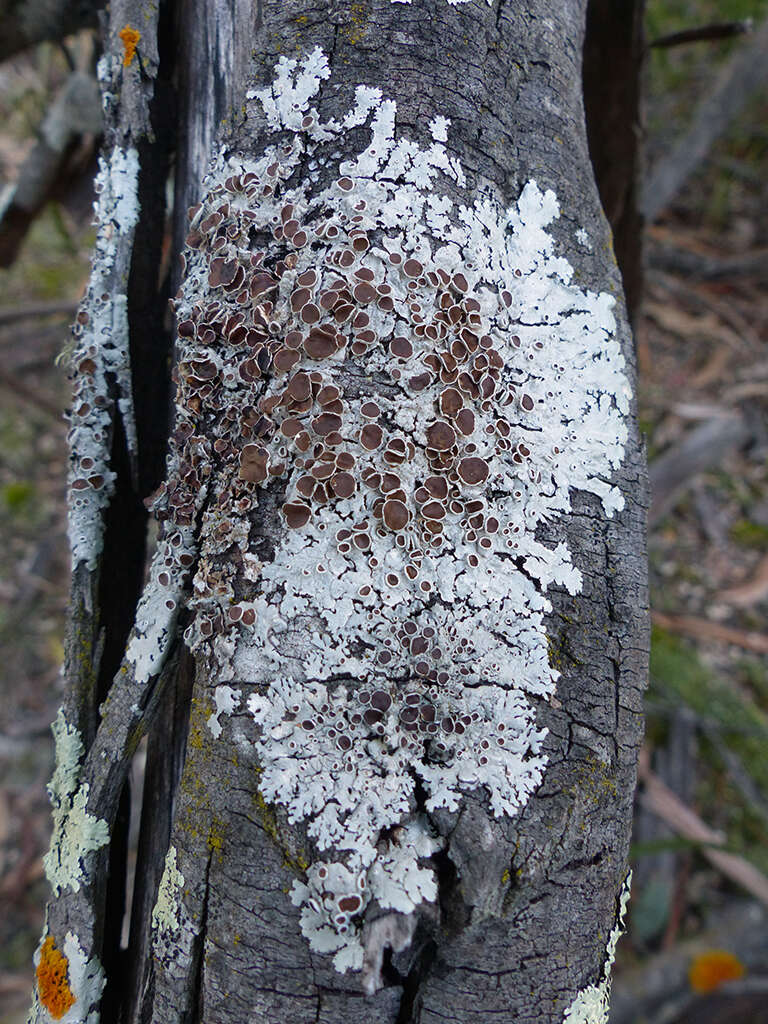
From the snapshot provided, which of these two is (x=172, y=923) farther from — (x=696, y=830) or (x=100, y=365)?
(x=696, y=830)

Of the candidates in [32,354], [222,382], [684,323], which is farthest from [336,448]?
[684,323]

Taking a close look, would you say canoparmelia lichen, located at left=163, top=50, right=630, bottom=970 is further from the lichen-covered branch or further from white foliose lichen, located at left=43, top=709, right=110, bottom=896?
white foliose lichen, located at left=43, top=709, right=110, bottom=896

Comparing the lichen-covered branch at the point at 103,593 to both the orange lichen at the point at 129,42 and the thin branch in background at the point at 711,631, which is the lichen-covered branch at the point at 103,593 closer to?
the orange lichen at the point at 129,42

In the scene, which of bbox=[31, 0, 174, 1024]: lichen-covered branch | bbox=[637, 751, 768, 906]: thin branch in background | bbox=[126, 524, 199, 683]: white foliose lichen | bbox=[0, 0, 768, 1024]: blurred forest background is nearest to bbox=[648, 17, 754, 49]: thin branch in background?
bbox=[0, 0, 768, 1024]: blurred forest background

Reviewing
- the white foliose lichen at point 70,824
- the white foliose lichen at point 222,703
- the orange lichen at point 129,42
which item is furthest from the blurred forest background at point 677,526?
the white foliose lichen at point 70,824

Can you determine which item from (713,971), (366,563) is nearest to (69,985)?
(366,563)

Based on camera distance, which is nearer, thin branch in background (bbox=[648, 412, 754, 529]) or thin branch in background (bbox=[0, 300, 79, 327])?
thin branch in background (bbox=[648, 412, 754, 529])
